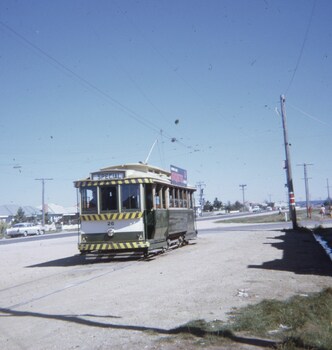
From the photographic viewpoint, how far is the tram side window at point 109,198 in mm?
14922

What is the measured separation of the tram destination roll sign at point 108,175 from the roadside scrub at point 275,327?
9040 millimetres

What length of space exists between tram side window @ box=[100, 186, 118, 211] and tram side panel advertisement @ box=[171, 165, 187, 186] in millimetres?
3724

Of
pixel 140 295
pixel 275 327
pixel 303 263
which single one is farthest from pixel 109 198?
pixel 275 327

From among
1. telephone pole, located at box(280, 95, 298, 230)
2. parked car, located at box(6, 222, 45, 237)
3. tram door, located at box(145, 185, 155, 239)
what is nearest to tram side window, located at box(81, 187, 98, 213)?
tram door, located at box(145, 185, 155, 239)

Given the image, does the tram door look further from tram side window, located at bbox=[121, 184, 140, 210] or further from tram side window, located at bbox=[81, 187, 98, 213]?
tram side window, located at bbox=[81, 187, 98, 213]

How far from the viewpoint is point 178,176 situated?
63.3ft

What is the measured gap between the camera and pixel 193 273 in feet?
36.4

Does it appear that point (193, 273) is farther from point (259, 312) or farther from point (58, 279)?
point (259, 312)

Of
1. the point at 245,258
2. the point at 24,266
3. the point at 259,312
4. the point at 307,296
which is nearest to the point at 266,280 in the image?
the point at 307,296

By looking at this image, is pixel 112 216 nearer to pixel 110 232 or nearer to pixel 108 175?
pixel 110 232

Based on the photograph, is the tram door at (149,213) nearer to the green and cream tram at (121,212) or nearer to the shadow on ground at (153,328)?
the green and cream tram at (121,212)

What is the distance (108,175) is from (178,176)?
4.79 meters

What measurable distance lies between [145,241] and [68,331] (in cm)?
843

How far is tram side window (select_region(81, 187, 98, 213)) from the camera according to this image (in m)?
15.1
